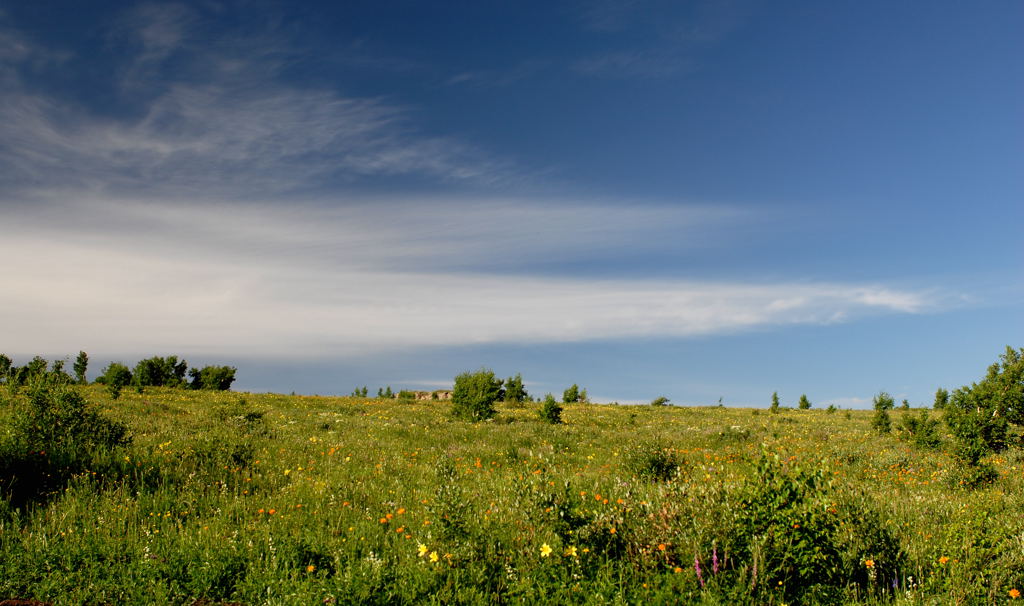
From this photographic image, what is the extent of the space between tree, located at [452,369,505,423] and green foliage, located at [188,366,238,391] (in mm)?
29319

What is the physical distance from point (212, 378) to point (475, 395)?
32.1m

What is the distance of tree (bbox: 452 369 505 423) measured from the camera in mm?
28578

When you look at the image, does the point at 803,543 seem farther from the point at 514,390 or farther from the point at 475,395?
the point at 514,390

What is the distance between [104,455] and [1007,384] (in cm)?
2368

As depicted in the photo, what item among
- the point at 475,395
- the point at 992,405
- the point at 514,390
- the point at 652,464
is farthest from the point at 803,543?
the point at 514,390

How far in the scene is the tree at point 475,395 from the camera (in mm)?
28578

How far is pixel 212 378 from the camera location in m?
49.2

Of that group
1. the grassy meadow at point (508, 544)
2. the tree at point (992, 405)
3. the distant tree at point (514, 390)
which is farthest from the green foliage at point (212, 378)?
the tree at point (992, 405)

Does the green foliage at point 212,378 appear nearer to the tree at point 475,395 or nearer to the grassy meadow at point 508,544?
the tree at point 475,395

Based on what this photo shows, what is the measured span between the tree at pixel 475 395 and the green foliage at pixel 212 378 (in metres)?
29.3

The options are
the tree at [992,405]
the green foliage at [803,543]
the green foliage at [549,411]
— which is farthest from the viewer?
the green foliage at [549,411]

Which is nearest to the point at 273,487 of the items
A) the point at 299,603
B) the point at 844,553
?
the point at 299,603

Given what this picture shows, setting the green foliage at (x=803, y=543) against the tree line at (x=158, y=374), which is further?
the tree line at (x=158, y=374)

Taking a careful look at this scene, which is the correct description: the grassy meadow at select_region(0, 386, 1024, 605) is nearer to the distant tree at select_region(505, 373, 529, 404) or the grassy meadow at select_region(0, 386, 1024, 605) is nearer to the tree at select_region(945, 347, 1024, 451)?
the tree at select_region(945, 347, 1024, 451)
